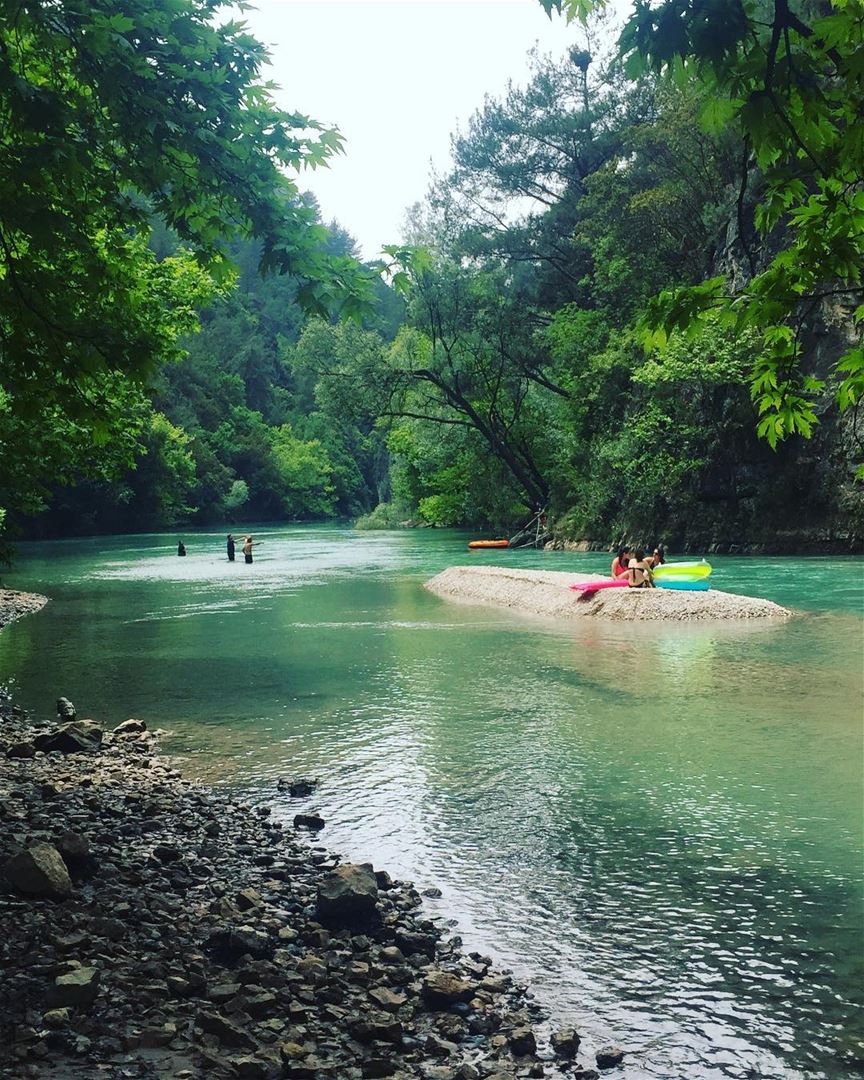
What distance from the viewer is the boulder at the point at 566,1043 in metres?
5.16

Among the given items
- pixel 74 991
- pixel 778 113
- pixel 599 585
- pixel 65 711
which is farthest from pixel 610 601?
pixel 778 113

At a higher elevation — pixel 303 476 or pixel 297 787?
pixel 303 476

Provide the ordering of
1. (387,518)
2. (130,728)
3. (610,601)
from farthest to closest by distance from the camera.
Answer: (387,518)
(610,601)
(130,728)

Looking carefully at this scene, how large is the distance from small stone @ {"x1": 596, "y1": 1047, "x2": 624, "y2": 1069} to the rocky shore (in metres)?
0.01

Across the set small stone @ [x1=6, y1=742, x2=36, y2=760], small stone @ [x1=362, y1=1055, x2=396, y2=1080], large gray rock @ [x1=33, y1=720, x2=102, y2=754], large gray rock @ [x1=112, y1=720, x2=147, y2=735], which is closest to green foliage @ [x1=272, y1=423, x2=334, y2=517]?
large gray rock @ [x1=112, y1=720, x2=147, y2=735]

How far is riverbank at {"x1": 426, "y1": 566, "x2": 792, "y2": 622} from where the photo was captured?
23891 mm

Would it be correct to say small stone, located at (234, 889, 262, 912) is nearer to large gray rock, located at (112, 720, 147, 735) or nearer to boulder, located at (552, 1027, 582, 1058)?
boulder, located at (552, 1027, 582, 1058)

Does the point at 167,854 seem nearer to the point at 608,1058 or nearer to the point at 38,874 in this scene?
the point at 38,874

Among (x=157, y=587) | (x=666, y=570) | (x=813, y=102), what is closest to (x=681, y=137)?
(x=666, y=570)

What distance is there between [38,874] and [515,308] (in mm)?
48978

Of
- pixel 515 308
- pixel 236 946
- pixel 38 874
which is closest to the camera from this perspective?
pixel 236 946

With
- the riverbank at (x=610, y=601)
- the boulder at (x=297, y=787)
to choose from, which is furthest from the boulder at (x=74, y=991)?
the riverbank at (x=610, y=601)

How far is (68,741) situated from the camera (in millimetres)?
11375

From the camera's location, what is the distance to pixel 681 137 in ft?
141
